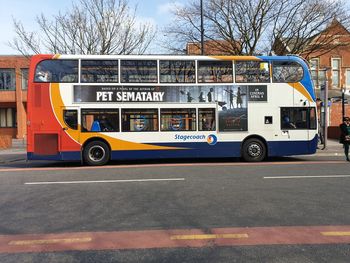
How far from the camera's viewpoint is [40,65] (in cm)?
1302

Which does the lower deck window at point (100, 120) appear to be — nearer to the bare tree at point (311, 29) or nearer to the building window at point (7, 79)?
the bare tree at point (311, 29)

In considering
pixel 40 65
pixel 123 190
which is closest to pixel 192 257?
pixel 123 190

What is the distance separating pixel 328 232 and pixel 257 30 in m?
20.0

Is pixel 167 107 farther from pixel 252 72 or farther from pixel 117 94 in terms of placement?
pixel 252 72

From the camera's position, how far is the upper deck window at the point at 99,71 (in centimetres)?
1320

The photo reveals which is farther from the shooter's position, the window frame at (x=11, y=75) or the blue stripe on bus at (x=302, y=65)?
the window frame at (x=11, y=75)

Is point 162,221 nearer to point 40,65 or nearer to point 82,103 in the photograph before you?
point 82,103

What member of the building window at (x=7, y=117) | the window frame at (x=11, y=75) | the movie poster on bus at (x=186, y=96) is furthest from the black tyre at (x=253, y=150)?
the building window at (x=7, y=117)

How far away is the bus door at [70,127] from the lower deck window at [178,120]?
9.92ft

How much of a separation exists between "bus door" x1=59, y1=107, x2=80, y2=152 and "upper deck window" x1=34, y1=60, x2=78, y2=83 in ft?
3.46

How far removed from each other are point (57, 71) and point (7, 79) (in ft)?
88.8

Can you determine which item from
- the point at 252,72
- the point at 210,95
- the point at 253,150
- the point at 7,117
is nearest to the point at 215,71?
the point at 210,95

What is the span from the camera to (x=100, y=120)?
1334 cm

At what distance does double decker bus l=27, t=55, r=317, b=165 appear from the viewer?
13.1 meters
